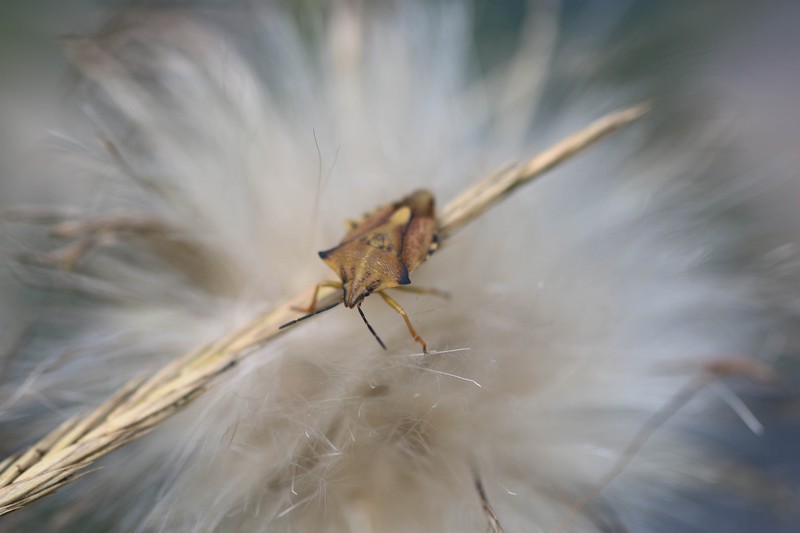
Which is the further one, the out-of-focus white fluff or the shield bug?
the out-of-focus white fluff

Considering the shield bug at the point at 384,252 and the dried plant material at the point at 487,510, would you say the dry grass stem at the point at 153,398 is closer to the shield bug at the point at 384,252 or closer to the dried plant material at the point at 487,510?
the shield bug at the point at 384,252

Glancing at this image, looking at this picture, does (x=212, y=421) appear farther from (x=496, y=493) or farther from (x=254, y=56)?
(x=254, y=56)

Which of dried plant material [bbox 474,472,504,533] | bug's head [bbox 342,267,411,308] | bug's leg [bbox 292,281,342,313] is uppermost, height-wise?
bug's leg [bbox 292,281,342,313]

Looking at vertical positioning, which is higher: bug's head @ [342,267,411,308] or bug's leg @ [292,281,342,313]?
bug's leg @ [292,281,342,313]

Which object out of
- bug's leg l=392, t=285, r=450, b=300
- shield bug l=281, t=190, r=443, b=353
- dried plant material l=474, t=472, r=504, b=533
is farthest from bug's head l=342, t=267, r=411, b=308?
dried plant material l=474, t=472, r=504, b=533

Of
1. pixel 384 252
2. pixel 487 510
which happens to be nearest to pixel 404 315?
pixel 384 252

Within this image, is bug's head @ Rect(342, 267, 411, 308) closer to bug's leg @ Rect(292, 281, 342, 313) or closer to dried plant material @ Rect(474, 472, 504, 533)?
bug's leg @ Rect(292, 281, 342, 313)

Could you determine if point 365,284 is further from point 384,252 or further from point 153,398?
point 153,398
